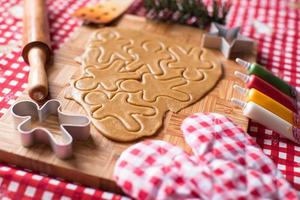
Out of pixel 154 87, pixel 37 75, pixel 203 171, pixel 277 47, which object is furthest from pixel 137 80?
pixel 277 47

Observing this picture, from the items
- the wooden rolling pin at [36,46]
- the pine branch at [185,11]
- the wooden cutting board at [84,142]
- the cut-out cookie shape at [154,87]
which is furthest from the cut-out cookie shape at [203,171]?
the pine branch at [185,11]

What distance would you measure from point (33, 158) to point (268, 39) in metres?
0.87

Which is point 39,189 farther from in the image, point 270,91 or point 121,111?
point 270,91

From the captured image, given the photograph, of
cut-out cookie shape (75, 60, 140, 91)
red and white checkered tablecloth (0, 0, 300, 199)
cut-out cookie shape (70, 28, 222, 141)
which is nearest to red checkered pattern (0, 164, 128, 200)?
red and white checkered tablecloth (0, 0, 300, 199)

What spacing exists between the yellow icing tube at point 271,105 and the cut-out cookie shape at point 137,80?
0.44ft

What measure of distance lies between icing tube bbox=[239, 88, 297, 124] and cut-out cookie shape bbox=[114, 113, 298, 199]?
124 millimetres

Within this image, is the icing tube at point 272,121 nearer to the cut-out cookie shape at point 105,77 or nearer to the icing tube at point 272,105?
the icing tube at point 272,105

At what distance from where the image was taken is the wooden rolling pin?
96 cm

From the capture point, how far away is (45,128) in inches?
35.3

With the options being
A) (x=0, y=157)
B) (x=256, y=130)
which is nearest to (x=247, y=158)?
(x=256, y=130)

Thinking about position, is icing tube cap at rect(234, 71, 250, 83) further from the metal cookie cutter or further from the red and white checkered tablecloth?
the metal cookie cutter

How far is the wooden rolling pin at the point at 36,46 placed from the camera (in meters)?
0.96

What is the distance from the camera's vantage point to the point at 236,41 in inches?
47.6

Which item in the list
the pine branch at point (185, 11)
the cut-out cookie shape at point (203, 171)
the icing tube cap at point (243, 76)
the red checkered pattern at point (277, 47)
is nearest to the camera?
the cut-out cookie shape at point (203, 171)
